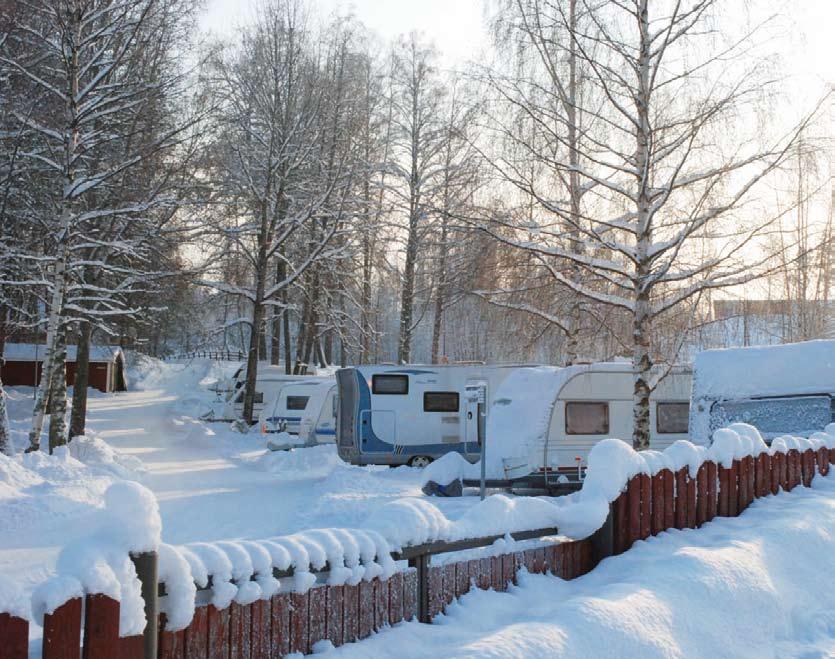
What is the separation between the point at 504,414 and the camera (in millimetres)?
18328

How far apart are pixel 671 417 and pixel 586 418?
2.50 m

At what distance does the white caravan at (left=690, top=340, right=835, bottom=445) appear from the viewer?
43.0 feet

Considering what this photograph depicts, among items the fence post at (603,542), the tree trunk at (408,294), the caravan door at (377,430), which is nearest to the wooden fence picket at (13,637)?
the fence post at (603,542)

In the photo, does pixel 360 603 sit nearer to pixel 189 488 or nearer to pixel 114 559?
pixel 114 559

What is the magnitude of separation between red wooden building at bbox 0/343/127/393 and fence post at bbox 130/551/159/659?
42316mm

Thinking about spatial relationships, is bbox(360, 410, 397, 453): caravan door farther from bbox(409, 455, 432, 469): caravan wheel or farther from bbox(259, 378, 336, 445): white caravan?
bbox(259, 378, 336, 445): white caravan

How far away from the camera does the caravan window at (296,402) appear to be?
107 ft

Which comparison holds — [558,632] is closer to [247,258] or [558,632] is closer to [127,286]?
[127,286]

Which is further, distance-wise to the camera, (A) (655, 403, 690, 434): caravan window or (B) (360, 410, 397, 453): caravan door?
(B) (360, 410, 397, 453): caravan door

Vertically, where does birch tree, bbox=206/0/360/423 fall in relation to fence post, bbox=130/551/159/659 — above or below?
above

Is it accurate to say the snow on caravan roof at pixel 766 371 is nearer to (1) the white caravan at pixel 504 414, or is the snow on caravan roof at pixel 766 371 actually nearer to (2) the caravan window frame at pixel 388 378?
(1) the white caravan at pixel 504 414

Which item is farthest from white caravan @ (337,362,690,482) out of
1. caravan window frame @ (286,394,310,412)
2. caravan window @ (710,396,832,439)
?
caravan window frame @ (286,394,310,412)

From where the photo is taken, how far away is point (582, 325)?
22.2 metres

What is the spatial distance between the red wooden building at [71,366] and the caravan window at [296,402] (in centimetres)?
1649
